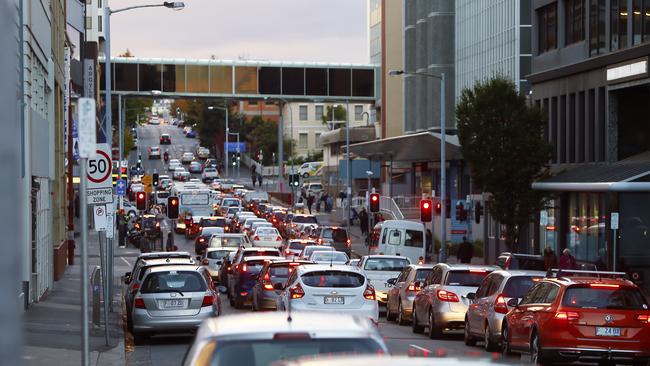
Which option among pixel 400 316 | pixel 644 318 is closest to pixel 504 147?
pixel 400 316

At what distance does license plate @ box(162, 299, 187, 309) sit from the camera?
23578 mm

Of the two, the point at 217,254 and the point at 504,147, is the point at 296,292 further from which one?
the point at 504,147

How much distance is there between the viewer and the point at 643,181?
129 feet

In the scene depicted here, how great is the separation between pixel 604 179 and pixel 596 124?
16.8 ft

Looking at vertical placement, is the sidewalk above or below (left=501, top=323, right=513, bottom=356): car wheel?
below

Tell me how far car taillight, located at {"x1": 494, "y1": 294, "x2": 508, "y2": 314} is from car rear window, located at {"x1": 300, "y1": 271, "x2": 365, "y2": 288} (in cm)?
251

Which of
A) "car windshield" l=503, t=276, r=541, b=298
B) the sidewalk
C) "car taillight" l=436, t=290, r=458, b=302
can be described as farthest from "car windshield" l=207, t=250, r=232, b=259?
"car windshield" l=503, t=276, r=541, b=298

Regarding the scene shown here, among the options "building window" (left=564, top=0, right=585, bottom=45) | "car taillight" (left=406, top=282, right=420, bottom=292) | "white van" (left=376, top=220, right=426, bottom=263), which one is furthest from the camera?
"white van" (left=376, top=220, right=426, bottom=263)

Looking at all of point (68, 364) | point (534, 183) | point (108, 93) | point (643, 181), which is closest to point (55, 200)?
point (108, 93)

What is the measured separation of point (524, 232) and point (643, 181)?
47.8ft

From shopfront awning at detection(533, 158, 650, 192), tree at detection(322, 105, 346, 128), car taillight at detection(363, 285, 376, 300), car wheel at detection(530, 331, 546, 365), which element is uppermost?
tree at detection(322, 105, 346, 128)

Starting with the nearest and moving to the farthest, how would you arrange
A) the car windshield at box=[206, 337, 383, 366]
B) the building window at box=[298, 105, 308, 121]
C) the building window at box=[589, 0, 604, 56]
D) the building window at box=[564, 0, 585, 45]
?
the car windshield at box=[206, 337, 383, 366]
the building window at box=[589, 0, 604, 56]
the building window at box=[564, 0, 585, 45]
the building window at box=[298, 105, 308, 121]

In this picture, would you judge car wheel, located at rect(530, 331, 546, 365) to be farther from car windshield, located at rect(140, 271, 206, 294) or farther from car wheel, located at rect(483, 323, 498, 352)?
car windshield, located at rect(140, 271, 206, 294)

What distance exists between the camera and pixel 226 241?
A: 157ft
